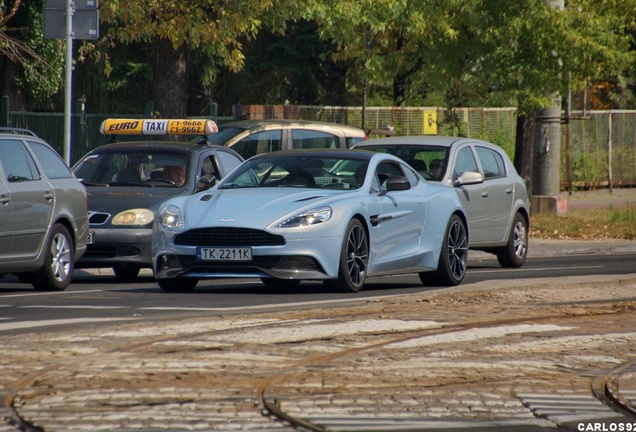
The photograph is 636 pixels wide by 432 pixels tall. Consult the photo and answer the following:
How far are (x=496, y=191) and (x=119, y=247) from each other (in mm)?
4992

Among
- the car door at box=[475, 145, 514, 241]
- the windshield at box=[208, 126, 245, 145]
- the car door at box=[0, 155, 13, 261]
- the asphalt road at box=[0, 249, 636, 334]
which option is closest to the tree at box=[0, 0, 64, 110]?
the windshield at box=[208, 126, 245, 145]

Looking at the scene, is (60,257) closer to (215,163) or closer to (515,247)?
(215,163)

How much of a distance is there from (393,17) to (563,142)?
24.8 feet

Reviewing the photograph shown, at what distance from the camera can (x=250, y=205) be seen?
1319cm

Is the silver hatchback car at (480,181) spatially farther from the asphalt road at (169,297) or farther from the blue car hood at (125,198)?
the blue car hood at (125,198)

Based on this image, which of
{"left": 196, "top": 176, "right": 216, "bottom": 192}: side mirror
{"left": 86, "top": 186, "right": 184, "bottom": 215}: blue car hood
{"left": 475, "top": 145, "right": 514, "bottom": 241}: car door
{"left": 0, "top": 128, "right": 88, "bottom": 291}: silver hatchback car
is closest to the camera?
{"left": 0, "top": 128, "right": 88, "bottom": 291}: silver hatchback car

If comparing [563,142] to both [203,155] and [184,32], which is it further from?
[203,155]

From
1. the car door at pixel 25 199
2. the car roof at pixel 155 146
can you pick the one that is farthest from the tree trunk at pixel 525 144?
the car door at pixel 25 199

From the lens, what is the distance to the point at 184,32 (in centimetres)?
2652

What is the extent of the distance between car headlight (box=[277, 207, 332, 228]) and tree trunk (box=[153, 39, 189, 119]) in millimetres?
15589

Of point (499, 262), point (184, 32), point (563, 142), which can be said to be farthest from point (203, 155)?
point (563, 142)

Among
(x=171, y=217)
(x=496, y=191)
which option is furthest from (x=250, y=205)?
(x=496, y=191)

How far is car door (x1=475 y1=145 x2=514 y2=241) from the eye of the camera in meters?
18.2

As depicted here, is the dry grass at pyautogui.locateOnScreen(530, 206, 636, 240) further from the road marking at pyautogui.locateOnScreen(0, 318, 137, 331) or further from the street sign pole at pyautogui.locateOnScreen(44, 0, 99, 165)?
the road marking at pyautogui.locateOnScreen(0, 318, 137, 331)
